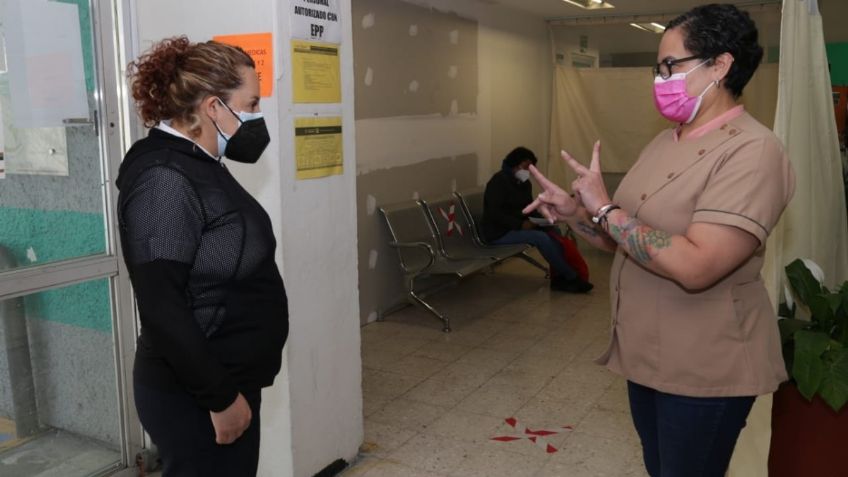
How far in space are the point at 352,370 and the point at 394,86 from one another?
2.93 m

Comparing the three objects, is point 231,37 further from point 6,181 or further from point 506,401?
point 506,401

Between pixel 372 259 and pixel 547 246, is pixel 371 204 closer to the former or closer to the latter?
pixel 372 259

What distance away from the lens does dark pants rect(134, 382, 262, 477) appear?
63.0 inches

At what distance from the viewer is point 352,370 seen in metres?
3.06

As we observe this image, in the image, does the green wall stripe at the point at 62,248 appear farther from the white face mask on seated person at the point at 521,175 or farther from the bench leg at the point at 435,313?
the white face mask on seated person at the point at 521,175

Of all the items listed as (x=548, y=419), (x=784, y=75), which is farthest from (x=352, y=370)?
(x=784, y=75)

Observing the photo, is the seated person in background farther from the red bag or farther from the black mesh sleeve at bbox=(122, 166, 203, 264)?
the black mesh sleeve at bbox=(122, 166, 203, 264)

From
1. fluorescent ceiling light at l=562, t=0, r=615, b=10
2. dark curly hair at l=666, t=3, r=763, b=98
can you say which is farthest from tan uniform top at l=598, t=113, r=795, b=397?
fluorescent ceiling light at l=562, t=0, r=615, b=10

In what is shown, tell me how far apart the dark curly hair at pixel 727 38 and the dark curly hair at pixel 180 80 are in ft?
3.43

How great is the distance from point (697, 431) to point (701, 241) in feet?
1.53

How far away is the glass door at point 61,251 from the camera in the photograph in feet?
8.17

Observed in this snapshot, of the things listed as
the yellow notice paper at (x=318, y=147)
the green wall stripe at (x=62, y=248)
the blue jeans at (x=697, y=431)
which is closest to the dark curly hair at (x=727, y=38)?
the blue jeans at (x=697, y=431)

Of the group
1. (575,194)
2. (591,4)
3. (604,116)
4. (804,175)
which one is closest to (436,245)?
(591,4)

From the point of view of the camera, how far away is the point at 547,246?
6121 millimetres
